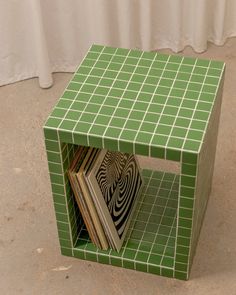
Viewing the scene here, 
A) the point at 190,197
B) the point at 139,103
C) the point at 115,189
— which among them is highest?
the point at 139,103

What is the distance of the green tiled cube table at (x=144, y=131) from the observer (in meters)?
1.30

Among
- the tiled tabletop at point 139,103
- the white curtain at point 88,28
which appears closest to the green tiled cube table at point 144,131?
the tiled tabletop at point 139,103

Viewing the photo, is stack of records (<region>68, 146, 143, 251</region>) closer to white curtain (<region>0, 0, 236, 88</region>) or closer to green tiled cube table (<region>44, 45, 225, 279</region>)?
green tiled cube table (<region>44, 45, 225, 279</region>)

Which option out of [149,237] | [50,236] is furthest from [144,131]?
[50,236]

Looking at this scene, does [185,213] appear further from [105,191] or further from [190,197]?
[105,191]

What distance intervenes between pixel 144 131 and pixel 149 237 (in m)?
0.40

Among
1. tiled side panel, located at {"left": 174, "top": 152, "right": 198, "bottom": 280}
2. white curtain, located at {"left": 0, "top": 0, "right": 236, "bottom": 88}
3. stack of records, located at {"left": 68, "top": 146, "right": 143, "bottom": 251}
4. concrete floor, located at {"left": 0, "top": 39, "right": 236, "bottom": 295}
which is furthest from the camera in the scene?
white curtain, located at {"left": 0, "top": 0, "right": 236, "bottom": 88}

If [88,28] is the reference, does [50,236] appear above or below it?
below

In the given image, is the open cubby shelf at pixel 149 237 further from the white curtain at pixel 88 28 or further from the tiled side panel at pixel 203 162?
the white curtain at pixel 88 28

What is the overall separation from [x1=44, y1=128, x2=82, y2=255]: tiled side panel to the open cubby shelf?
44mm

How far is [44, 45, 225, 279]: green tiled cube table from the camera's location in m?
1.30

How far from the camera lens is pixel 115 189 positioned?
1.57 meters

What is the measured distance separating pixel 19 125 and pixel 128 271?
682mm

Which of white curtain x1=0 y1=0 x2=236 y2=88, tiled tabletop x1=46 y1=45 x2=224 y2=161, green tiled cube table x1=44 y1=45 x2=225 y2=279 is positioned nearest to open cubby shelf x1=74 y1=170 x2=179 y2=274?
green tiled cube table x1=44 y1=45 x2=225 y2=279
